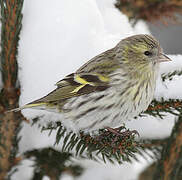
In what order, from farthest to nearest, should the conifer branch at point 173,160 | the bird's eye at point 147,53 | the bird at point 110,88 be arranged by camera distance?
1. the bird's eye at point 147,53
2. the bird at point 110,88
3. the conifer branch at point 173,160

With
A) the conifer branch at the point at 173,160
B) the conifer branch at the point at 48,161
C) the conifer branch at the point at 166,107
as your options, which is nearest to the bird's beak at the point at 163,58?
the conifer branch at the point at 166,107

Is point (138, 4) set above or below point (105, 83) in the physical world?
above

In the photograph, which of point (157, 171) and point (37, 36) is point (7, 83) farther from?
point (157, 171)

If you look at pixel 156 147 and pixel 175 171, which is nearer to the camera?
pixel 175 171

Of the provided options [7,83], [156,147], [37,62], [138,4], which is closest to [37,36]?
[37,62]

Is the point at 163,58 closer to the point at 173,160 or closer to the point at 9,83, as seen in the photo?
the point at 173,160

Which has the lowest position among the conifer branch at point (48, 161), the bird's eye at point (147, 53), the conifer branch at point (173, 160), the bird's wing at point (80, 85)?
the conifer branch at point (48, 161)

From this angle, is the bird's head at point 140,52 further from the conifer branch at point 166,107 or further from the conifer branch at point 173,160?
the conifer branch at point 173,160

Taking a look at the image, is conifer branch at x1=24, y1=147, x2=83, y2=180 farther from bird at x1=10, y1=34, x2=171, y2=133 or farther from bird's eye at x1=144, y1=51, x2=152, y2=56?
bird's eye at x1=144, y1=51, x2=152, y2=56
